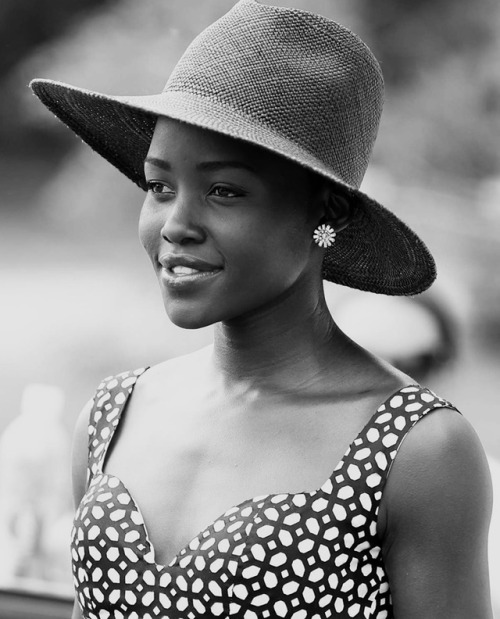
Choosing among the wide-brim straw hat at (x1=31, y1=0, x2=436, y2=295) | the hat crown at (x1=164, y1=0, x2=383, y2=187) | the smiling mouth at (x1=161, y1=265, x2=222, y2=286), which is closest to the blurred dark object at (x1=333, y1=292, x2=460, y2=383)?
the wide-brim straw hat at (x1=31, y1=0, x2=436, y2=295)

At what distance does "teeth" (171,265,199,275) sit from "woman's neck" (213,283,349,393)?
7.2 inches

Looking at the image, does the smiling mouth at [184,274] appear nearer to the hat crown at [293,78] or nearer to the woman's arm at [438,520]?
the hat crown at [293,78]

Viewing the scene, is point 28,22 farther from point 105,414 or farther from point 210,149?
point 210,149

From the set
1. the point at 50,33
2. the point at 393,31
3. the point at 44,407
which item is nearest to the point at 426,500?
the point at 393,31

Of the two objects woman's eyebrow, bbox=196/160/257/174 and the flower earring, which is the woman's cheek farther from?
the flower earring

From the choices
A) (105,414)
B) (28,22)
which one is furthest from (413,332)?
(28,22)

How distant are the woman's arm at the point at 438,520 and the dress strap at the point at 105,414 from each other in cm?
56

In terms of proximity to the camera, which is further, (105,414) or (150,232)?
(105,414)

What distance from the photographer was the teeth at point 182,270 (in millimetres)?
1664

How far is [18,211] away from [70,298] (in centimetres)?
30

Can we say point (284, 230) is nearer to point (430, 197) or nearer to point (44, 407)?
point (430, 197)

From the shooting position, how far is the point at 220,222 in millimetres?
1638

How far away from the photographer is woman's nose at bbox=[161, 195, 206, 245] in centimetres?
165

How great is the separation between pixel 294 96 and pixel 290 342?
1.34 ft
